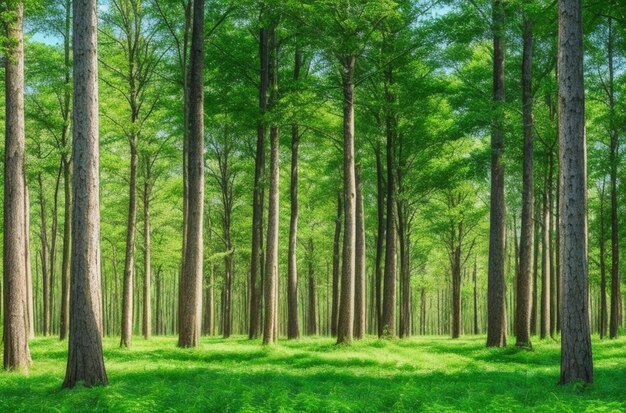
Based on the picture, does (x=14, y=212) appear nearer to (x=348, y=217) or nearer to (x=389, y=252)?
(x=348, y=217)

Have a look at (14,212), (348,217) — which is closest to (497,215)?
(348,217)

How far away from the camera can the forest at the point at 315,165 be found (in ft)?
33.3

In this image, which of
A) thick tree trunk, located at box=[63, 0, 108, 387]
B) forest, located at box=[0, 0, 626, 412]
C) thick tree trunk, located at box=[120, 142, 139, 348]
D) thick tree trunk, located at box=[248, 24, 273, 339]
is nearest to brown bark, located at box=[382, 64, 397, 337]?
forest, located at box=[0, 0, 626, 412]

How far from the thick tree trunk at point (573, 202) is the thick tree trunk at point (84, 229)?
25.3 ft

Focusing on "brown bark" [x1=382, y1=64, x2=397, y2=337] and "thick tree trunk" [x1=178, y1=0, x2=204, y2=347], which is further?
"brown bark" [x1=382, y1=64, x2=397, y2=337]

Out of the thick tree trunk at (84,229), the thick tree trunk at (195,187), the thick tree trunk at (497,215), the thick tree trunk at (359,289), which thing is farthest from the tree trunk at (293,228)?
the thick tree trunk at (84,229)

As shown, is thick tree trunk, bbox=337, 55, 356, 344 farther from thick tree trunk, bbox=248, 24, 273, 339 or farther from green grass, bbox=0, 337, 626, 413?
thick tree trunk, bbox=248, 24, 273, 339

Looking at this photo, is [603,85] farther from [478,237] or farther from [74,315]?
[74,315]

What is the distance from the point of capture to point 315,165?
3059cm

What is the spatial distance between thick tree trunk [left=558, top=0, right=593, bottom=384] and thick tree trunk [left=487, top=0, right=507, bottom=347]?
27.3ft

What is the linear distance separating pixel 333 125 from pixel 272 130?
14.5ft

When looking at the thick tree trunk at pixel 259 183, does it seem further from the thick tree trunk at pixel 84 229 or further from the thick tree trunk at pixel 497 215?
the thick tree trunk at pixel 84 229

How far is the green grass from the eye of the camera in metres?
8.45

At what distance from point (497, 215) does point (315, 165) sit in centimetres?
1304
